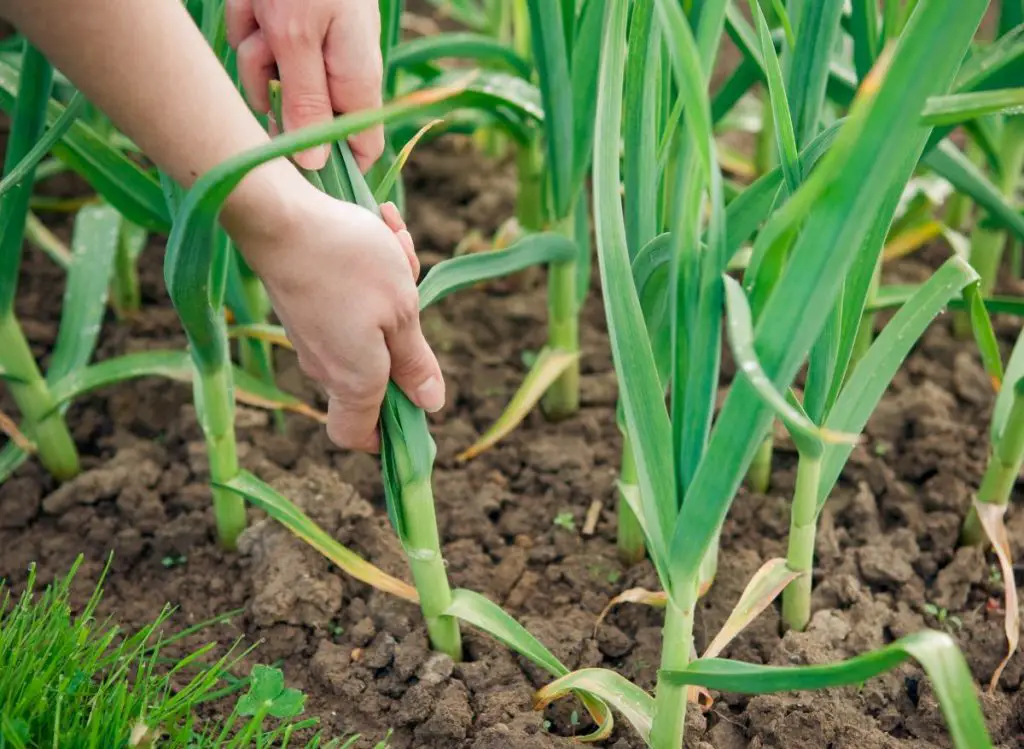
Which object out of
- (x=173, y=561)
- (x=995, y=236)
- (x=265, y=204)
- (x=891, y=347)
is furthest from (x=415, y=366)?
(x=995, y=236)

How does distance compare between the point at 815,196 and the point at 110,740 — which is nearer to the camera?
the point at 815,196

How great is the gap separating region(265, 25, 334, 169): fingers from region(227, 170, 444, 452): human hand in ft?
0.37

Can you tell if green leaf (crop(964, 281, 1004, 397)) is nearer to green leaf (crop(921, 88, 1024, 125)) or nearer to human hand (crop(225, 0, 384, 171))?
green leaf (crop(921, 88, 1024, 125))

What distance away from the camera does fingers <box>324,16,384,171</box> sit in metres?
1.02

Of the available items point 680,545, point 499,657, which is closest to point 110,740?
point 499,657

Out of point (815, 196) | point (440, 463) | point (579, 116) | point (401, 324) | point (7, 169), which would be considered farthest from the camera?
point (440, 463)

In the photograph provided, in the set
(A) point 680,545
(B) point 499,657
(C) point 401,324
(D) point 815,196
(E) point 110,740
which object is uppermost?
(D) point 815,196

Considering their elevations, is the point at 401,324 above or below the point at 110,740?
above

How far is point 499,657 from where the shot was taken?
4.09ft

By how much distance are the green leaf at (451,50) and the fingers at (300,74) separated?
46cm

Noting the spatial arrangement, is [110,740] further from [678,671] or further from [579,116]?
[579,116]

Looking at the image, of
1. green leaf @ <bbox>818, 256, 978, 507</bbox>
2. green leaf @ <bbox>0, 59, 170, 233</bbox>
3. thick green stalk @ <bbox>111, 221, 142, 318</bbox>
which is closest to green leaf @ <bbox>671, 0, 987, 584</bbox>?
green leaf @ <bbox>818, 256, 978, 507</bbox>

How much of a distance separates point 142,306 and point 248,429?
0.37 meters

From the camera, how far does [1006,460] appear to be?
1295mm
